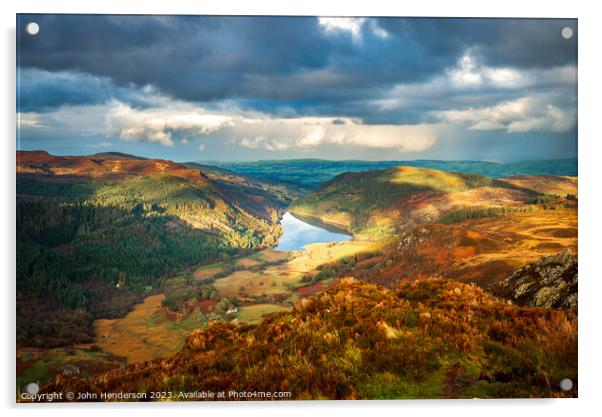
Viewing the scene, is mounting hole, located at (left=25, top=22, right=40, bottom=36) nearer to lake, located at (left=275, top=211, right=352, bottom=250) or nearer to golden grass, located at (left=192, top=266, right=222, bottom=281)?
golden grass, located at (left=192, top=266, right=222, bottom=281)

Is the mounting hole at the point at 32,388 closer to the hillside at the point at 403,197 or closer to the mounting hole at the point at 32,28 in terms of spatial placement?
the hillside at the point at 403,197

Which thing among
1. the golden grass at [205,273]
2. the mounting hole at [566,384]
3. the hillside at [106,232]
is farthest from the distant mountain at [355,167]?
the mounting hole at [566,384]

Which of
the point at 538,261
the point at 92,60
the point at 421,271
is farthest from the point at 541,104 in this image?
the point at 92,60

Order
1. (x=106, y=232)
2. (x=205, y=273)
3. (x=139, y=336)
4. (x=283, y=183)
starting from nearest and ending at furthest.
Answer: (x=139, y=336) → (x=106, y=232) → (x=205, y=273) → (x=283, y=183)

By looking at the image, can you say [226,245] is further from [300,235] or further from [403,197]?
[403,197]

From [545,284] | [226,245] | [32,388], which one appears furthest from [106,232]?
[545,284]

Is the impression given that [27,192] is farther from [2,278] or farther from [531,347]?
[531,347]
